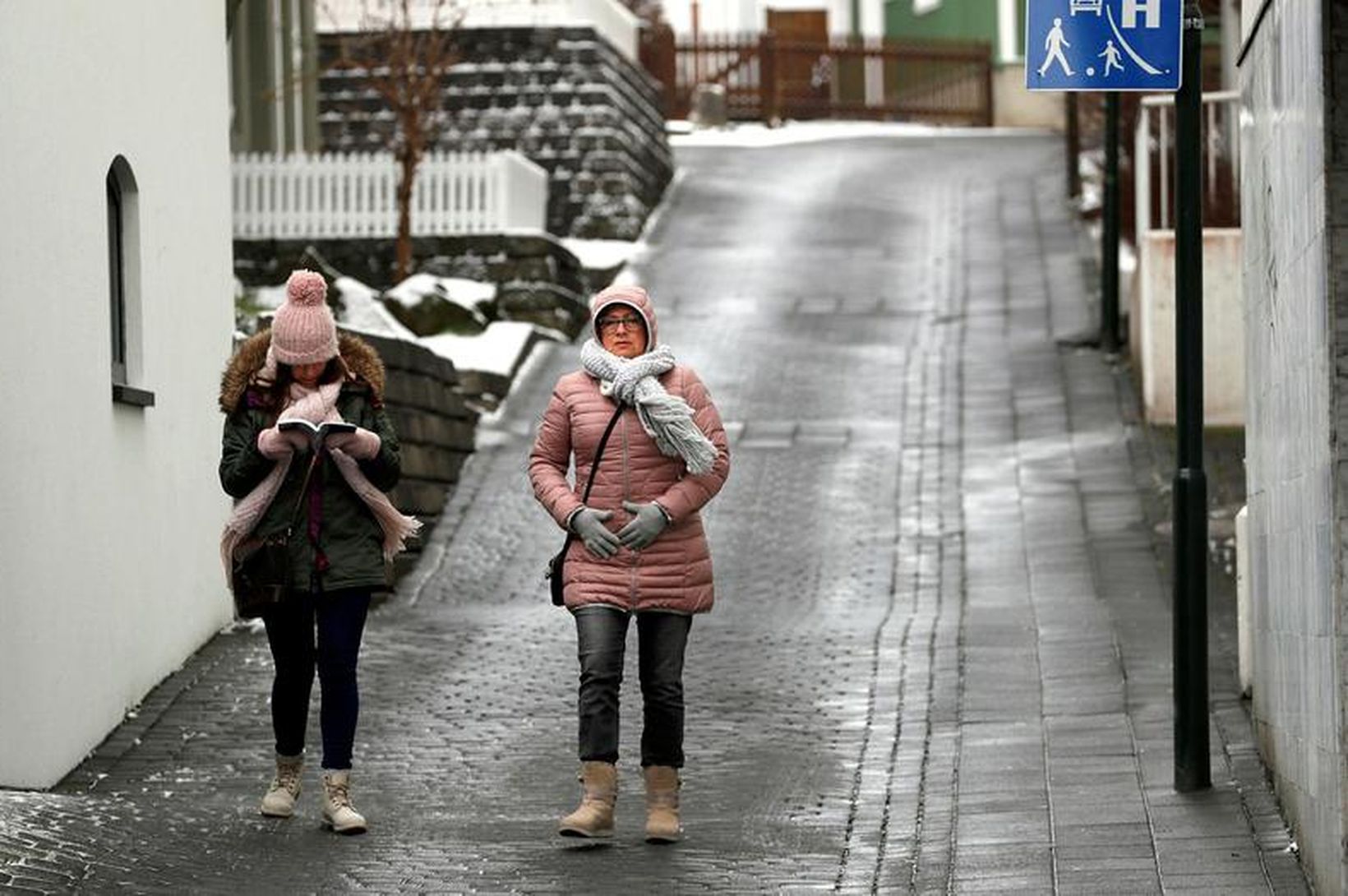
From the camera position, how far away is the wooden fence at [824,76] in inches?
1651

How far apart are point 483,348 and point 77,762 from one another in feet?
36.3

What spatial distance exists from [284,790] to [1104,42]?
145 inches

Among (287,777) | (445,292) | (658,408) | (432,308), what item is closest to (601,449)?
(658,408)

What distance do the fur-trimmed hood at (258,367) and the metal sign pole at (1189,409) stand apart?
8.71 feet

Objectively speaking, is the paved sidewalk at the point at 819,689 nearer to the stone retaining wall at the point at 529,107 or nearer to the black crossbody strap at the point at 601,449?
the black crossbody strap at the point at 601,449

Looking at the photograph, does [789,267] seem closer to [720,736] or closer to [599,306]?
[720,736]

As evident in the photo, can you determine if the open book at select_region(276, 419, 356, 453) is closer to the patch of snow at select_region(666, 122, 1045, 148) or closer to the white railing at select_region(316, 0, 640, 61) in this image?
the white railing at select_region(316, 0, 640, 61)

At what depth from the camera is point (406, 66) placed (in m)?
27.5

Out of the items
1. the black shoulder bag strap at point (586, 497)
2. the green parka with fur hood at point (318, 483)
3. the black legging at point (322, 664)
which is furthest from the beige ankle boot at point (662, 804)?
the green parka with fur hood at point (318, 483)

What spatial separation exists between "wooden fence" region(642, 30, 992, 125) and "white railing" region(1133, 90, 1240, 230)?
1995cm

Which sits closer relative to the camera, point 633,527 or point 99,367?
point 633,527

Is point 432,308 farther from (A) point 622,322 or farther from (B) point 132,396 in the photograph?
(A) point 622,322

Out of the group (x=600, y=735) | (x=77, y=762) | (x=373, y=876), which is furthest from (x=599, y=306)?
(x=77, y=762)

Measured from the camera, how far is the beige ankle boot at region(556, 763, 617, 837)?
951cm
